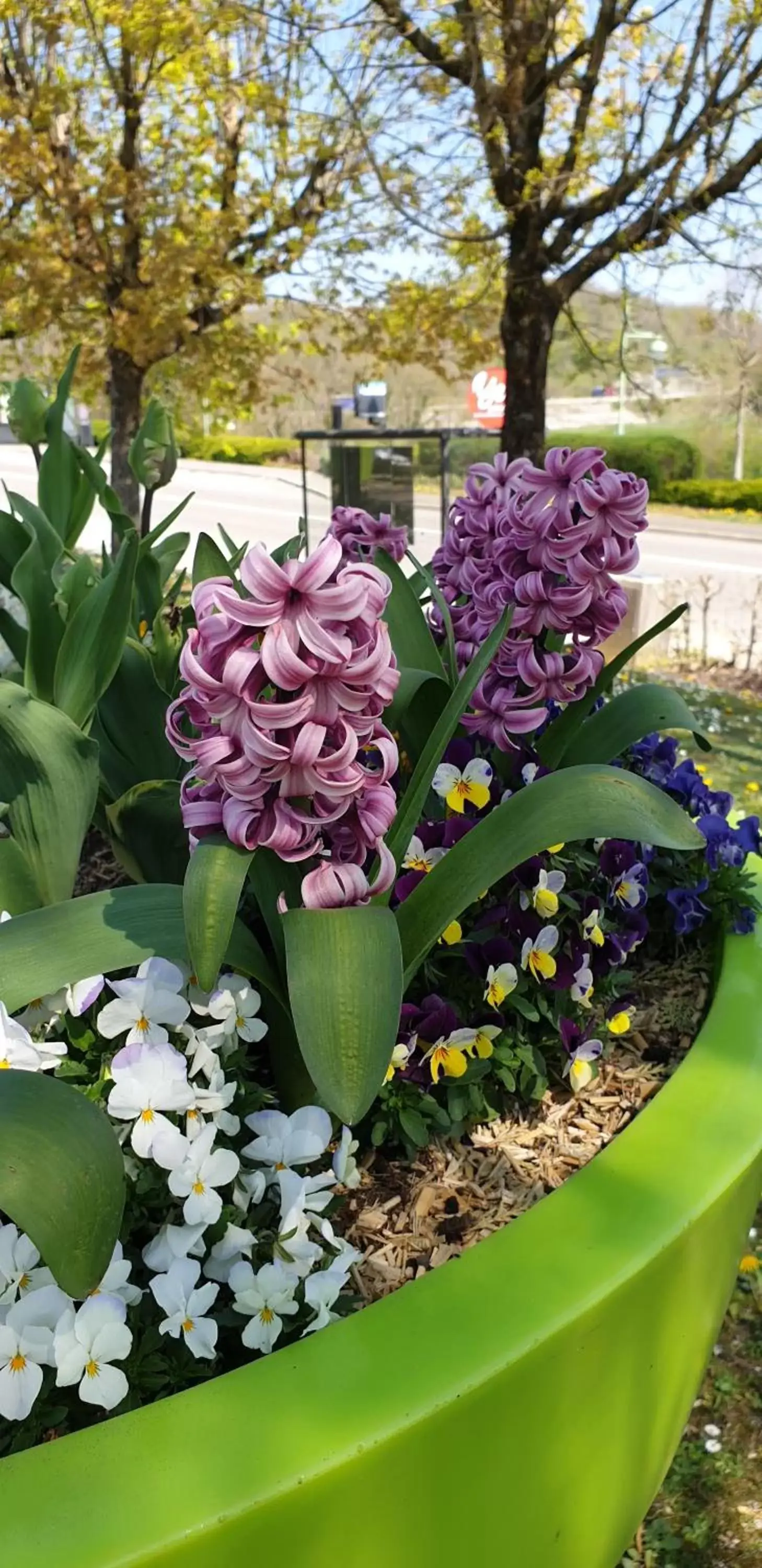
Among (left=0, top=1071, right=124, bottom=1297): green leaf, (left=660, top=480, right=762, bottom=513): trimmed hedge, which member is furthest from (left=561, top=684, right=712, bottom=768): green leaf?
(left=660, top=480, right=762, bottom=513): trimmed hedge

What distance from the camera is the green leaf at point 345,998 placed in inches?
37.3

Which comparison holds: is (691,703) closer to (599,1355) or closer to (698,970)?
(698,970)

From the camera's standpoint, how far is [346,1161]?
1.20 metres

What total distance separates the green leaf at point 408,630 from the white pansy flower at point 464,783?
0.15 m

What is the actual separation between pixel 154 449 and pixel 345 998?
1.62 m

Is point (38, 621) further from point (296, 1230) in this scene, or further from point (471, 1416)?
point (471, 1416)

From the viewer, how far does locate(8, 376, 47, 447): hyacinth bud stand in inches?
88.7

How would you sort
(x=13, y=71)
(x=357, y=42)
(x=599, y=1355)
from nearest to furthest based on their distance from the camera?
(x=599, y=1355) → (x=357, y=42) → (x=13, y=71)

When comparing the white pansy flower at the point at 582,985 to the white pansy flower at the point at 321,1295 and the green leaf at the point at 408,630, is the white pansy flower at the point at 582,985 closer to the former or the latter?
the green leaf at the point at 408,630

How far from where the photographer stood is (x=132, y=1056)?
1.09m

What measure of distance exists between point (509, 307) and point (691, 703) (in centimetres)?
209

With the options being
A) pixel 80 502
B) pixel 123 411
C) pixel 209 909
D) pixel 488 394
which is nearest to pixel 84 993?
pixel 209 909

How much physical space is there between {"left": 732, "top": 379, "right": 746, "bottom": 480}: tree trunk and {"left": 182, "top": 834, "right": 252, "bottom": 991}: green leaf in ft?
78.5

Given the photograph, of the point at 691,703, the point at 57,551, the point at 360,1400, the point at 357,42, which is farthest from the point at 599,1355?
the point at 357,42
